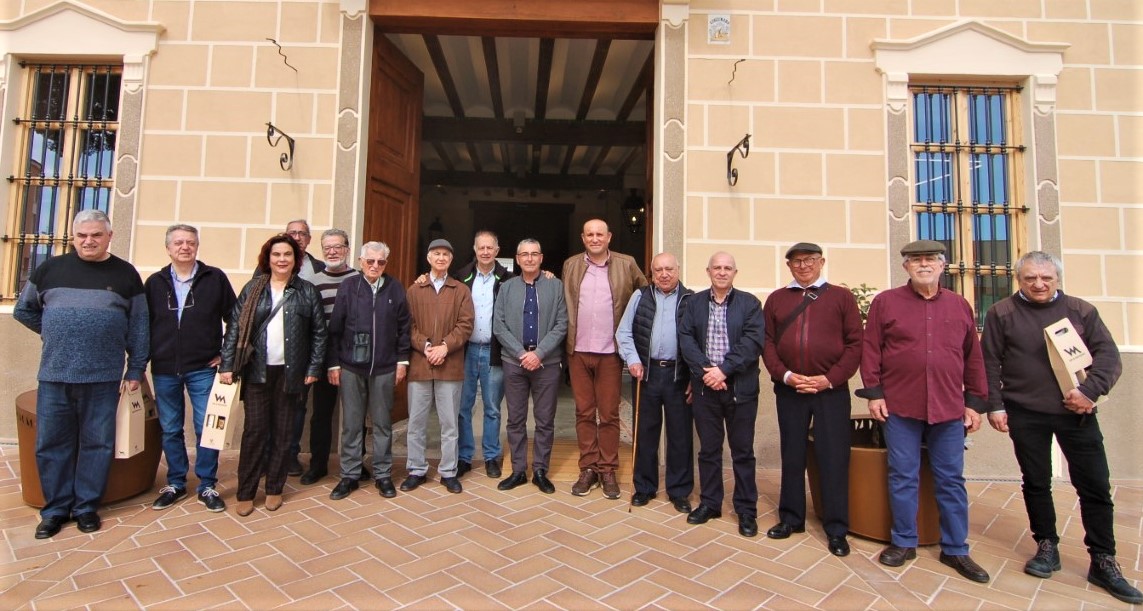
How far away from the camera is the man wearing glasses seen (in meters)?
3.92

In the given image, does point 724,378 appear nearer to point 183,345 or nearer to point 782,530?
point 782,530

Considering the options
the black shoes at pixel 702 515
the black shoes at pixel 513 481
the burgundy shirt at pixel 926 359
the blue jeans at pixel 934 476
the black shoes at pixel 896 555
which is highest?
the burgundy shirt at pixel 926 359

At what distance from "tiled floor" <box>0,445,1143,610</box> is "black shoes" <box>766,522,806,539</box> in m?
0.05

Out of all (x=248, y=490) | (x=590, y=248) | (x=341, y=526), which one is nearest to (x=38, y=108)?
(x=248, y=490)

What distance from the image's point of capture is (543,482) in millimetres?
3801

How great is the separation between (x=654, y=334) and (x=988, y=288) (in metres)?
3.20

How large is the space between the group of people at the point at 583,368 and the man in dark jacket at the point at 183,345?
1 cm

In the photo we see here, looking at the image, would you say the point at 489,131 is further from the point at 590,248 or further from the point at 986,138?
the point at 986,138

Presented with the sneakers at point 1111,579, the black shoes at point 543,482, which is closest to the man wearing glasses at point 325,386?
the black shoes at point 543,482

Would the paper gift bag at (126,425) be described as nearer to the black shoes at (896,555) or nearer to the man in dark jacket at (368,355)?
the man in dark jacket at (368,355)

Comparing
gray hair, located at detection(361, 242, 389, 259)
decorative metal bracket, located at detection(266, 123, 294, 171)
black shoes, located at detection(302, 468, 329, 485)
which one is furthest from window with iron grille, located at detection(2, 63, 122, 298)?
black shoes, located at detection(302, 468, 329, 485)

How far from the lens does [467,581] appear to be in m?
2.58

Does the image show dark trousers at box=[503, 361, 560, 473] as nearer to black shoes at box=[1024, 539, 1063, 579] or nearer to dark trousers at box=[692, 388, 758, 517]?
dark trousers at box=[692, 388, 758, 517]

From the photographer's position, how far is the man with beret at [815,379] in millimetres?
3023
